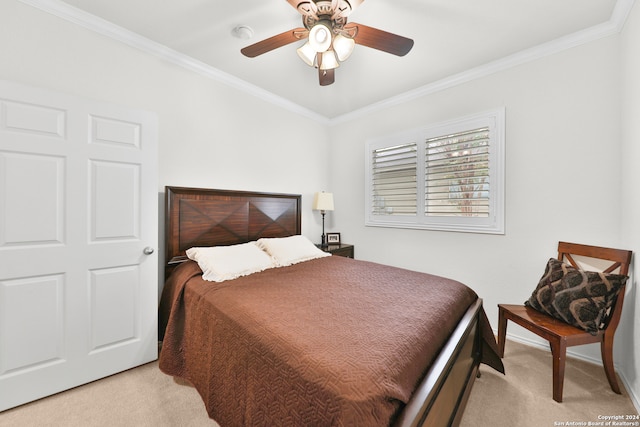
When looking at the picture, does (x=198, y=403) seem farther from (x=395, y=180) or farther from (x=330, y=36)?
(x=395, y=180)

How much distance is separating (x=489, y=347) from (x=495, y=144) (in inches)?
74.0

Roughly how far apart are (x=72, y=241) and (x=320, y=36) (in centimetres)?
216

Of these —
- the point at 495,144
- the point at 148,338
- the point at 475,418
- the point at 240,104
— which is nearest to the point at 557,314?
the point at 475,418

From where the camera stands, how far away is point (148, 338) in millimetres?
2137

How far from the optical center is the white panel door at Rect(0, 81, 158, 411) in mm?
1612

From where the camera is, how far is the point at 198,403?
5.54 feet

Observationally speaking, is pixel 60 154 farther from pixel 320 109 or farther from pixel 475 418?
pixel 475 418

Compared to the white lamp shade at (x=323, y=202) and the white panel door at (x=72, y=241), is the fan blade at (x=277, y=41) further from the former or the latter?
the white lamp shade at (x=323, y=202)

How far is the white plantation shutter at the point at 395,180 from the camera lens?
322 cm

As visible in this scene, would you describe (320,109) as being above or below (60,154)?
above

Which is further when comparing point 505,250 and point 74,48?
point 505,250

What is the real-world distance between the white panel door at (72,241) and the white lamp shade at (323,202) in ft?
6.67

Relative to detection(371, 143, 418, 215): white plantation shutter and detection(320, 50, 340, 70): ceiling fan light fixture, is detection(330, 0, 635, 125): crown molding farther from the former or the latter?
detection(320, 50, 340, 70): ceiling fan light fixture

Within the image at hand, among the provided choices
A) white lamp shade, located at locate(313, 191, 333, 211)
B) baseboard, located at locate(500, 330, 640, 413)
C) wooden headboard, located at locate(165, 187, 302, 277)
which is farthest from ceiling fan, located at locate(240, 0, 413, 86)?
baseboard, located at locate(500, 330, 640, 413)
